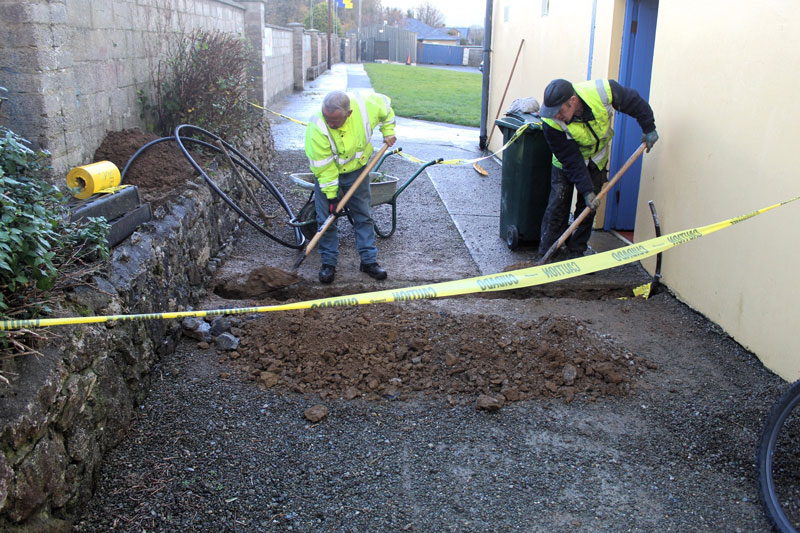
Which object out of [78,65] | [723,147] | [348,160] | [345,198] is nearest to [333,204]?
[345,198]

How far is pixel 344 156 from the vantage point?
5133 mm

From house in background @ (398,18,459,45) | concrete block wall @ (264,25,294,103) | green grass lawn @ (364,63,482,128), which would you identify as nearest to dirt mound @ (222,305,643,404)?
concrete block wall @ (264,25,294,103)

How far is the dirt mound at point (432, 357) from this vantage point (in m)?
3.66

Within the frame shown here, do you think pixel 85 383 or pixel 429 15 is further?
pixel 429 15

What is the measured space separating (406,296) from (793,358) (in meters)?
2.22

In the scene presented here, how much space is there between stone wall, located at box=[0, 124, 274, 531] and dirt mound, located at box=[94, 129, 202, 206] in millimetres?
884

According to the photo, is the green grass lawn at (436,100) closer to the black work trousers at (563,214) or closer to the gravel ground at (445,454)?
the black work trousers at (563,214)

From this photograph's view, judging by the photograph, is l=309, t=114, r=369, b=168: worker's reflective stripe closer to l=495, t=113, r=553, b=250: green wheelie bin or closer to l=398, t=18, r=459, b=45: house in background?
l=495, t=113, r=553, b=250: green wheelie bin

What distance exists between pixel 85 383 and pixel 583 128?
3.95 meters

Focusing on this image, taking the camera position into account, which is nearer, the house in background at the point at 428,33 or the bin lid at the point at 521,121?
the bin lid at the point at 521,121

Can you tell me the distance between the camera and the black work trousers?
5.41 meters

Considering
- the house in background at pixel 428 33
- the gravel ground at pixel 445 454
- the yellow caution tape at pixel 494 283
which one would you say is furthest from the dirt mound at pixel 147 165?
the house in background at pixel 428 33

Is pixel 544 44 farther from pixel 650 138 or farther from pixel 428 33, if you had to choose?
pixel 428 33

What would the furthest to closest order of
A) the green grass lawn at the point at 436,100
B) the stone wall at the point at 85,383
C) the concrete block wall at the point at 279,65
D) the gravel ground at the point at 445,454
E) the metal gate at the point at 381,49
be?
the metal gate at the point at 381,49 < the green grass lawn at the point at 436,100 < the concrete block wall at the point at 279,65 < the gravel ground at the point at 445,454 < the stone wall at the point at 85,383
